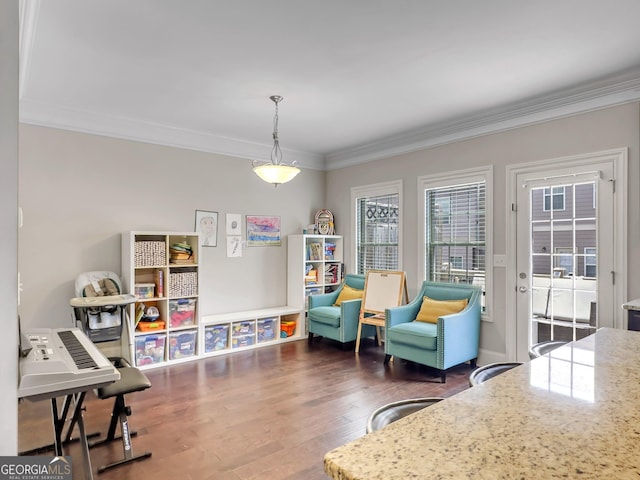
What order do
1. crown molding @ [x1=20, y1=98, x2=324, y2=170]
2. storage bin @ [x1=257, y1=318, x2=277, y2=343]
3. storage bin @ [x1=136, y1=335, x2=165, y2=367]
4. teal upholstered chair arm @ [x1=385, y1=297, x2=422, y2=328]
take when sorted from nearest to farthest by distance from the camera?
crown molding @ [x1=20, y1=98, x2=324, y2=170], storage bin @ [x1=136, y1=335, x2=165, y2=367], teal upholstered chair arm @ [x1=385, y1=297, x2=422, y2=328], storage bin @ [x1=257, y1=318, x2=277, y2=343]

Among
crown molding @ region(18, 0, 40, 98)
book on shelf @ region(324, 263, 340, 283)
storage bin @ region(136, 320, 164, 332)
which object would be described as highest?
crown molding @ region(18, 0, 40, 98)

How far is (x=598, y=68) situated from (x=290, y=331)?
4399mm

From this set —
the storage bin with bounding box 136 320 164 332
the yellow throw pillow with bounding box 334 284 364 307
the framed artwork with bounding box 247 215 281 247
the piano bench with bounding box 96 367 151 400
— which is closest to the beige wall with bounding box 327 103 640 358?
the yellow throw pillow with bounding box 334 284 364 307

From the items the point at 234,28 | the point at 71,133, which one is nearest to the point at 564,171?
the point at 234,28

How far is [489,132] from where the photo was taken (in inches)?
168

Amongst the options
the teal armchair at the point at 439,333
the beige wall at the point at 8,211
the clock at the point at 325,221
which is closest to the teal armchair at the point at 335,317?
the teal armchair at the point at 439,333

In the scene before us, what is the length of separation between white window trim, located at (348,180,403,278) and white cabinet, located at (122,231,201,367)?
7.60ft

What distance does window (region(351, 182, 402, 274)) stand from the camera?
5340mm

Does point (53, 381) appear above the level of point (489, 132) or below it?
below

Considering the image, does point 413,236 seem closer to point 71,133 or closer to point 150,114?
point 150,114

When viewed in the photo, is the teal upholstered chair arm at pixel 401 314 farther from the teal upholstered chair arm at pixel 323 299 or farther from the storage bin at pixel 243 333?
the storage bin at pixel 243 333

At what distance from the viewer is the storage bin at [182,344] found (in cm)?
445

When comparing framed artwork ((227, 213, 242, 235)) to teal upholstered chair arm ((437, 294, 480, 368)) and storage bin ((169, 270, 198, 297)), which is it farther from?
teal upholstered chair arm ((437, 294, 480, 368))

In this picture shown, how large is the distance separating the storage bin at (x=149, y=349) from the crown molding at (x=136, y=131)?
7.40 feet
